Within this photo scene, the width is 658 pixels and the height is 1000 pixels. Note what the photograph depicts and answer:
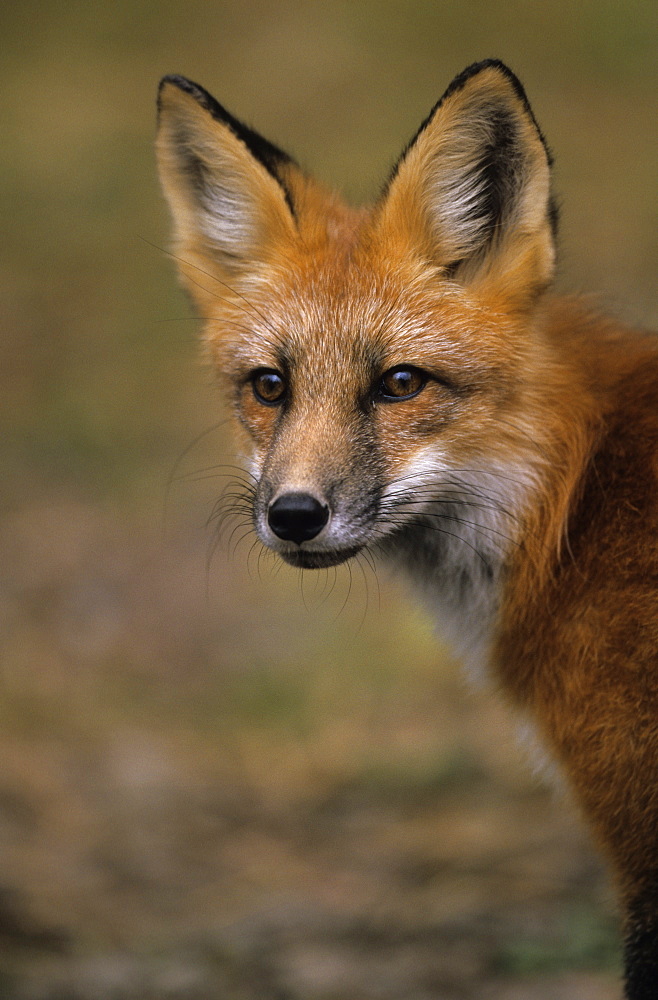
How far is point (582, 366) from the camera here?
402cm

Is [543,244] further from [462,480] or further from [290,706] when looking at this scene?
[290,706]

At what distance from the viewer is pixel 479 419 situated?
3.78 metres

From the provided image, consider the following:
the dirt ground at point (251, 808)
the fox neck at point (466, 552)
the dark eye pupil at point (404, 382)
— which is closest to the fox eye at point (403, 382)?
the dark eye pupil at point (404, 382)

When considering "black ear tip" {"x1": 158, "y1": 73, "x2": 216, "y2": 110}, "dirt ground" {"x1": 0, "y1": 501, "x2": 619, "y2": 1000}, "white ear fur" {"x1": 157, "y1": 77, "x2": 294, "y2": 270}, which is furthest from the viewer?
"dirt ground" {"x1": 0, "y1": 501, "x2": 619, "y2": 1000}

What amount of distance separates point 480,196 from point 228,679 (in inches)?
181

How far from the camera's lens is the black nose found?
3.40m

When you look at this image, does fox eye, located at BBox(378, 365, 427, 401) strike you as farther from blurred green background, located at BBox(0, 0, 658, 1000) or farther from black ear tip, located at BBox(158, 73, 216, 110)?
black ear tip, located at BBox(158, 73, 216, 110)

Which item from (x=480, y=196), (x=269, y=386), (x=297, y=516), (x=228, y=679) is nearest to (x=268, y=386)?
(x=269, y=386)

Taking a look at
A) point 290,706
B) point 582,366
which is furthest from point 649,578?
point 290,706

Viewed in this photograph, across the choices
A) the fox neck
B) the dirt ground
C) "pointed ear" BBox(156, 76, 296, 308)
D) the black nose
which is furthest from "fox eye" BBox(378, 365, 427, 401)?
the dirt ground

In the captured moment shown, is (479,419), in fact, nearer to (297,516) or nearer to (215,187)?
(297,516)

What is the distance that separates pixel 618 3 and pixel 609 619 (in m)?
13.5

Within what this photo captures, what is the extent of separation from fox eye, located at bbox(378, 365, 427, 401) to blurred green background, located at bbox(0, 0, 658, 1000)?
2.81ft

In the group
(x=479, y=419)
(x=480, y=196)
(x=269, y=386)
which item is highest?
(x=480, y=196)
